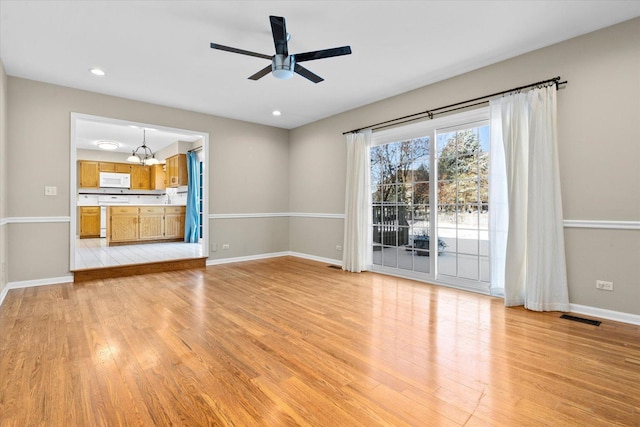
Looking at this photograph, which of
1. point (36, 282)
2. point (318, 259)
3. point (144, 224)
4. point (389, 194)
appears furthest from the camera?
point (144, 224)

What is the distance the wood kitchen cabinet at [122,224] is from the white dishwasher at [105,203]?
2.09 metres

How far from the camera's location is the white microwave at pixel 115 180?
9.48 m

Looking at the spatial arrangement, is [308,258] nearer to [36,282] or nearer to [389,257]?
[389,257]

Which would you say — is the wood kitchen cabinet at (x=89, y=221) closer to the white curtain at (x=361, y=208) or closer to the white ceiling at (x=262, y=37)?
the white ceiling at (x=262, y=37)

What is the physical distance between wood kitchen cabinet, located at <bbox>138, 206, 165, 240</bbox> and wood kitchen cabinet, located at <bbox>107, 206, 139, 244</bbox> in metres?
0.13

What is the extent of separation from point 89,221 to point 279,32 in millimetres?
9507

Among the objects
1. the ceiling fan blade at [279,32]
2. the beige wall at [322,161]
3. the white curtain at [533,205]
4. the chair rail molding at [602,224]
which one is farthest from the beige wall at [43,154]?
the chair rail molding at [602,224]

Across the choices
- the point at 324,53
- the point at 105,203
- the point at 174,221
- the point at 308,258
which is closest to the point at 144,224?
the point at 174,221

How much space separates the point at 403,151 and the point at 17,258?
5564mm

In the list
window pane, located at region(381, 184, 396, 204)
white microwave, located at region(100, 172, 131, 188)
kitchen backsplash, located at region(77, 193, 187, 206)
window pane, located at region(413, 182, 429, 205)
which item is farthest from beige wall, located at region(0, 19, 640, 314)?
white microwave, located at region(100, 172, 131, 188)

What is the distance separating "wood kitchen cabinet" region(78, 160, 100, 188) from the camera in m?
9.20

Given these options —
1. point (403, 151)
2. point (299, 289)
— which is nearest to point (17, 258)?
point (299, 289)

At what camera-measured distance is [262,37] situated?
319 cm

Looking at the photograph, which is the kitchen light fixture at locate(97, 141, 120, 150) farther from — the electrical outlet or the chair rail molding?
the electrical outlet
